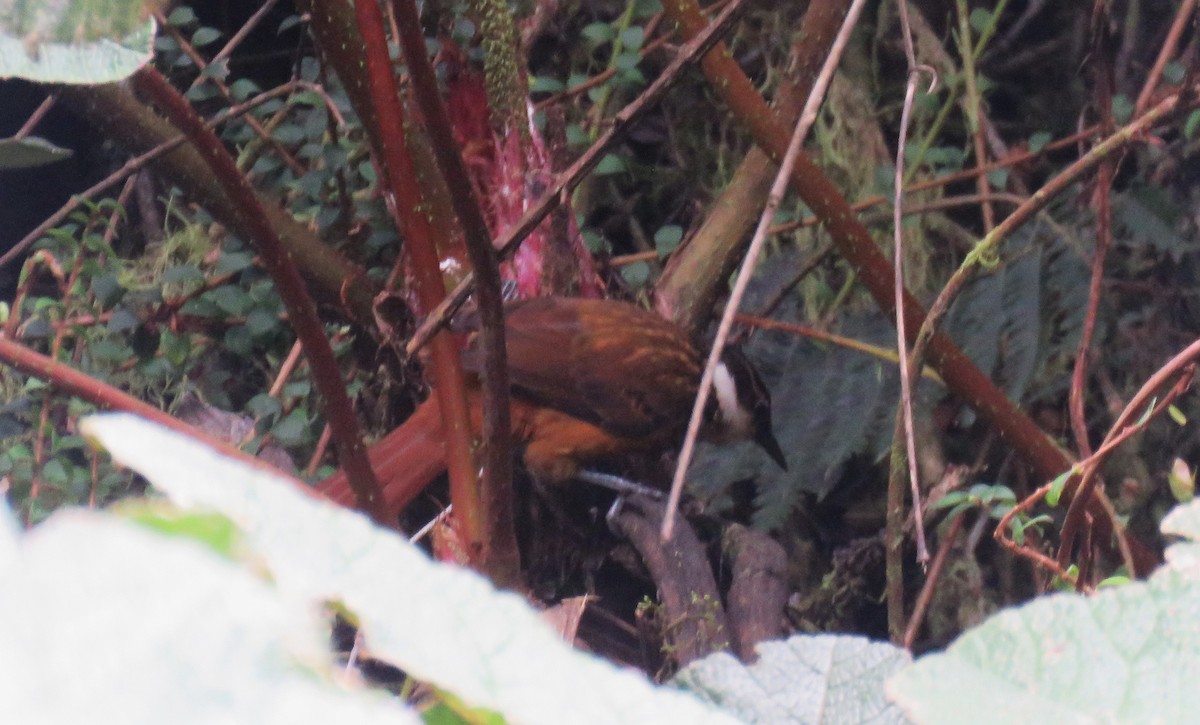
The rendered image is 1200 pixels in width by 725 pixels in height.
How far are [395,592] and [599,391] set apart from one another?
6.76 ft

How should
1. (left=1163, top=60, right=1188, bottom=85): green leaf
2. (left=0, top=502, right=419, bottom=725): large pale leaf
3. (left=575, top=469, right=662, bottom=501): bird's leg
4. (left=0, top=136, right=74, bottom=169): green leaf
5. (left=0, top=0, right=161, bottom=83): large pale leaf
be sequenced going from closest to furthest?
(left=0, top=502, right=419, bottom=725): large pale leaf, (left=0, top=0, right=161, bottom=83): large pale leaf, (left=0, top=136, right=74, bottom=169): green leaf, (left=575, top=469, right=662, bottom=501): bird's leg, (left=1163, top=60, right=1188, bottom=85): green leaf

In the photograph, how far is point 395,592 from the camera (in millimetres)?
311

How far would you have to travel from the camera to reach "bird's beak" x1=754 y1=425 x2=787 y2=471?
2.08 m

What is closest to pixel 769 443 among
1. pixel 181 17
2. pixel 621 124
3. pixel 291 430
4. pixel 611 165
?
pixel 611 165

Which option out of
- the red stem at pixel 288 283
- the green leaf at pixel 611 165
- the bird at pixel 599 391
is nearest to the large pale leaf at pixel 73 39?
the red stem at pixel 288 283

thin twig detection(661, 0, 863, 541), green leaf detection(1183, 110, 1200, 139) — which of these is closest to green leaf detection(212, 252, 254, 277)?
thin twig detection(661, 0, 863, 541)

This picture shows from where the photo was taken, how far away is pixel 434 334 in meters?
1.21

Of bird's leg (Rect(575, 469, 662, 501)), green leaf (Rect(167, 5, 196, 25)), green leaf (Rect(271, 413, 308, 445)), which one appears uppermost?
green leaf (Rect(167, 5, 196, 25))

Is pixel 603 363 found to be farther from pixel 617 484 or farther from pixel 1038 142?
pixel 1038 142

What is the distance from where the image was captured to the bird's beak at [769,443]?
6.84 feet

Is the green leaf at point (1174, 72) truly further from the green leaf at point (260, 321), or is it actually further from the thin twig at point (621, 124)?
the green leaf at point (260, 321)

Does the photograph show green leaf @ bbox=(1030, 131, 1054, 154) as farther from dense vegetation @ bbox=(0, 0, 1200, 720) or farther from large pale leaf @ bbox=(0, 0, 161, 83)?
large pale leaf @ bbox=(0, 0, 161, 83)

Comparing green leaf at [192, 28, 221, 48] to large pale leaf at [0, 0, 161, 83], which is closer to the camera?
large pale leaf at [0, 0, 161, 83]

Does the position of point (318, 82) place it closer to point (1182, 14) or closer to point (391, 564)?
point (1182, 14)
